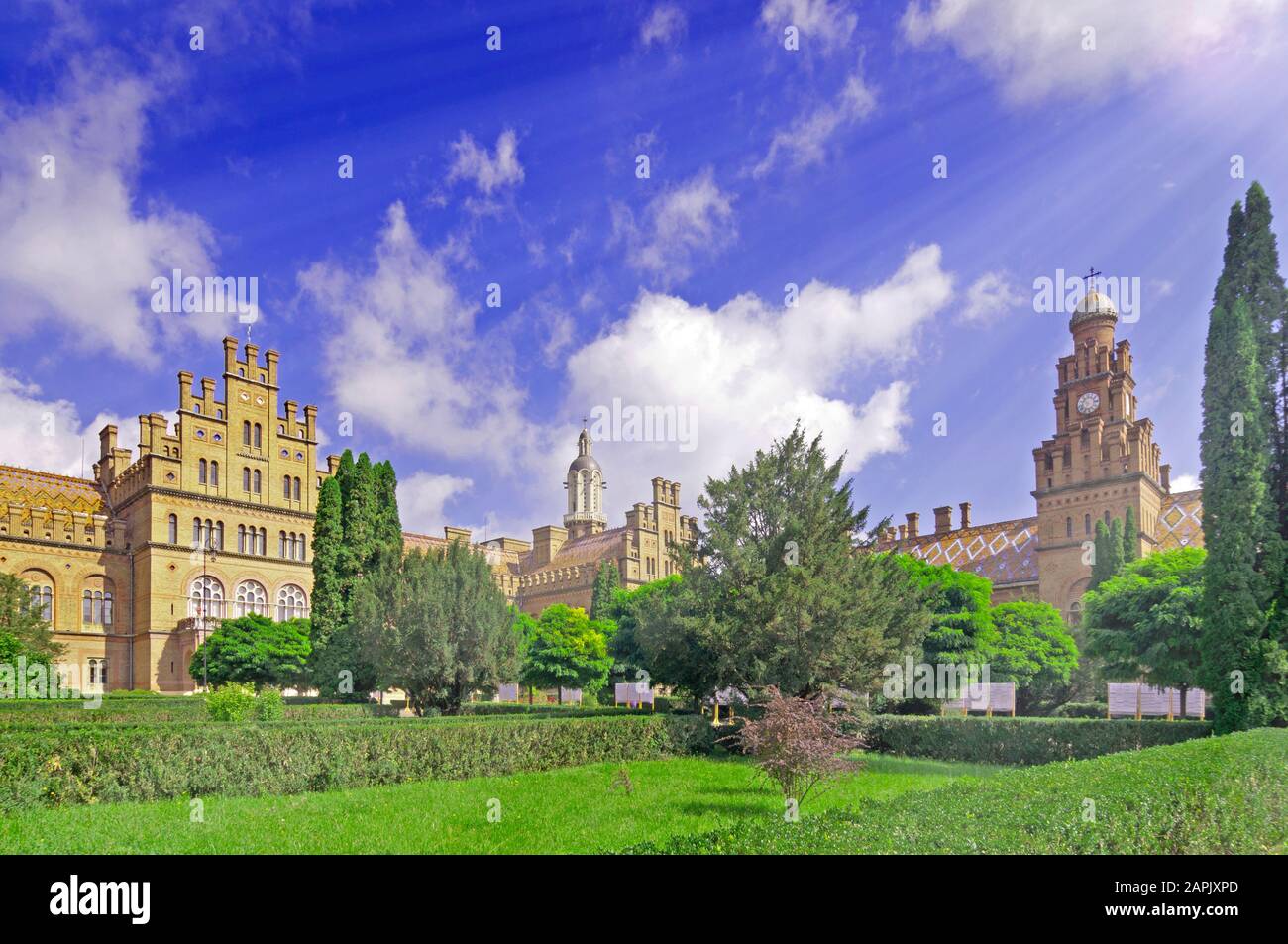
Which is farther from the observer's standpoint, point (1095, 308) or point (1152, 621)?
point (1095, 308)

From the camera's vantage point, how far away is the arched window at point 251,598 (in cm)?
4916

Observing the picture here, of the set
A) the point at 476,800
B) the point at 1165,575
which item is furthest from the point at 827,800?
the point at 1165,575

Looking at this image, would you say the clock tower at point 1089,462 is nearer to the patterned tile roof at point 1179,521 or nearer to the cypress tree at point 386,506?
the patterned tile roof at point 1179,521

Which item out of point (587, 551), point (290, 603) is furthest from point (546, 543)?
point (290, 603)

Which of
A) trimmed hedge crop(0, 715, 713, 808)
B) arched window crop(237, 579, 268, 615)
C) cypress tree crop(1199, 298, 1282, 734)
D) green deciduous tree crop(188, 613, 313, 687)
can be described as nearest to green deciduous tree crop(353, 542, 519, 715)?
trimmed hedge crop(0, 715, 713, 808)

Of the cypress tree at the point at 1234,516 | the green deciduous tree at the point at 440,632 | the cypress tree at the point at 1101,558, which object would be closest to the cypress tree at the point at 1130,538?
the cypress tree at the point at 1101,558

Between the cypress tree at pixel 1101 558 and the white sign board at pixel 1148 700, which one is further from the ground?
the cypress tree at pixel 1101 558

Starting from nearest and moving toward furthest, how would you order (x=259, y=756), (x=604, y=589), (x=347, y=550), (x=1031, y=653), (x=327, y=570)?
1. (x=259, y=756)
2. (x=1031, y=653)
3. (x=327, y=570)
4. (x=347, y=550)
5. (x=604, y=589)

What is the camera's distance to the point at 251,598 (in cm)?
4978

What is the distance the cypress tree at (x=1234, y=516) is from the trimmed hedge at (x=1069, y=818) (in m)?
8.20

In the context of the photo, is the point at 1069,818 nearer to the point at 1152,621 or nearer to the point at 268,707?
the point at 1152,621

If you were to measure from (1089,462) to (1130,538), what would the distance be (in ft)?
21.6
